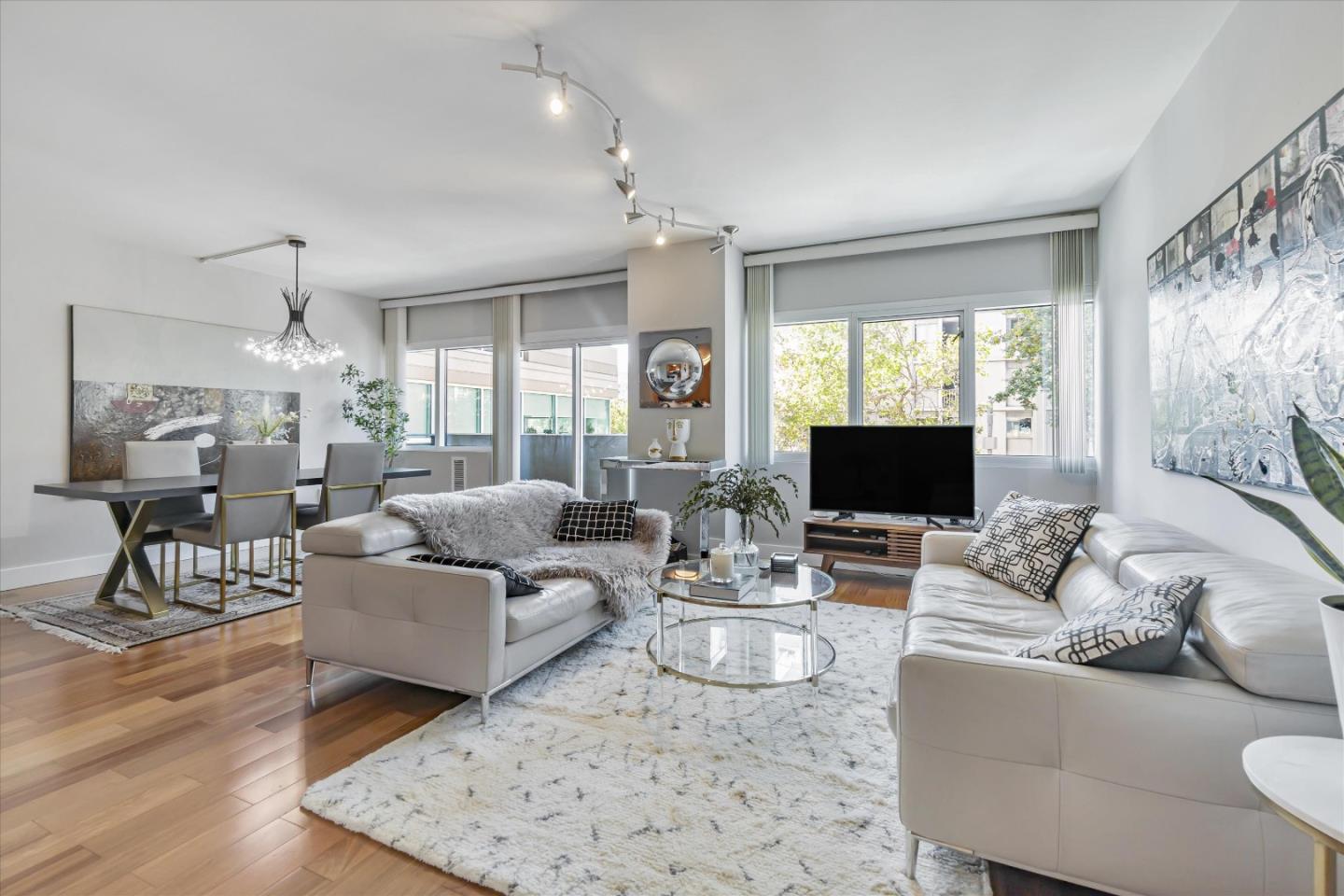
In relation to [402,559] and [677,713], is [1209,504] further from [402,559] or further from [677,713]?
[402,559]

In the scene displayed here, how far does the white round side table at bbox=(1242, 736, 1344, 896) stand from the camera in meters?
0.84

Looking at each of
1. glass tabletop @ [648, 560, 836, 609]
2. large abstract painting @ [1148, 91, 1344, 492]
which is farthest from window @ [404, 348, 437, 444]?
large abstract painting @ [1148, 91, 1344, 492]

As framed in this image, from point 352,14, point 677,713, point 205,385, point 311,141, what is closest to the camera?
point 352,14

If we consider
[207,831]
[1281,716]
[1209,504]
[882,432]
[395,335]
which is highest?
[395,335]

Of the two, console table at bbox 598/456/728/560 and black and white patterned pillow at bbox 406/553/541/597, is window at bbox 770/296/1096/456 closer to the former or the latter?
console table at bbox 598/456/728/560

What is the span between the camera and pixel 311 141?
304 centimetres

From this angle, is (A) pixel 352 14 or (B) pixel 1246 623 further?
(A) pixel 352 14

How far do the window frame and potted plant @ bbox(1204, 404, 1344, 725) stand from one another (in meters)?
3.42

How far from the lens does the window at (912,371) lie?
445 cm

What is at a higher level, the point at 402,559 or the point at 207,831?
the point at 402,559

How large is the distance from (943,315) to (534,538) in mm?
3366

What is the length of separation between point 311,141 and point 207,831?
3016mm

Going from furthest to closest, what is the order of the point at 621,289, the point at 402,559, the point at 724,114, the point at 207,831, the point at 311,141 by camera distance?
the point at 621,289
the point at 311,141
the point at 724,114
the point at 402,559
the point at 207,831

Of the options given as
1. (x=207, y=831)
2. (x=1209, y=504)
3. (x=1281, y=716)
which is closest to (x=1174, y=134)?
(x=1209, y=504)
